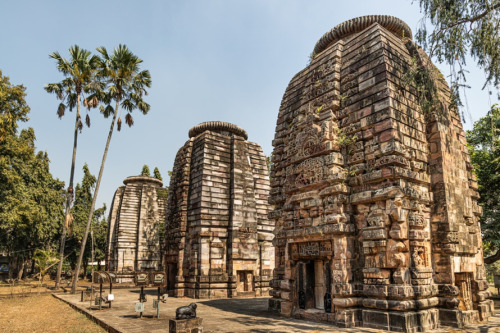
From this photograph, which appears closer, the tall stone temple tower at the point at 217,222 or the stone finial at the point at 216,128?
the tall stone temple tower at the point at 217,222

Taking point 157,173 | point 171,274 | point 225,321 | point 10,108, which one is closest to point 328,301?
point 225,321

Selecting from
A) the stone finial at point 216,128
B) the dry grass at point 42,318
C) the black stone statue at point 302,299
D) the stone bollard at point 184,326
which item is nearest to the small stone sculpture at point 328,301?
the black stone statue at point 302,299

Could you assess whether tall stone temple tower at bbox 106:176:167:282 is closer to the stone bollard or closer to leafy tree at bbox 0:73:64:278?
leafy tree at bbox 0:73:64:278

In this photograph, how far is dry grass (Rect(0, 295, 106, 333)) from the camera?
9.34m

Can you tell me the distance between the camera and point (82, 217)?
1485 inches

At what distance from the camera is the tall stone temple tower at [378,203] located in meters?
8.07

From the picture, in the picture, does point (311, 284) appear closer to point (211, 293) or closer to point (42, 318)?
point (211, 293)

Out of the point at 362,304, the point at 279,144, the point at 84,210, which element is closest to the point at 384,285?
the point at 362,304

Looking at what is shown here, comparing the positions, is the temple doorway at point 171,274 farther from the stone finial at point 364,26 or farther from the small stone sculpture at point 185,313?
the stone finial at point 364,26

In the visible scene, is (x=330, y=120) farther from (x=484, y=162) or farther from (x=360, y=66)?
(x=484, y=162)

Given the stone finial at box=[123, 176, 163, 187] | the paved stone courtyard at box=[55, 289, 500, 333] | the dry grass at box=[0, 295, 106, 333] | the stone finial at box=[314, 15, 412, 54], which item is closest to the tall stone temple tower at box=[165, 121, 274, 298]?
the paved stone courtyard at box=[55, 289, 500, 333]

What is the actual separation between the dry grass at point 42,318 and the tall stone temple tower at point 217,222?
521 centimetres

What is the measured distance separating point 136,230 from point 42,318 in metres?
15.6

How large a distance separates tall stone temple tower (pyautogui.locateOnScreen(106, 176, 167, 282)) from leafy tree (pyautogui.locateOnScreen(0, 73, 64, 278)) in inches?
272
